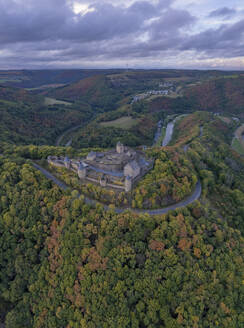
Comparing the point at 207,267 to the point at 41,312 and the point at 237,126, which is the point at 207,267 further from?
the point at 237,126

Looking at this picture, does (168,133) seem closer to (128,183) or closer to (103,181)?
(103,181)

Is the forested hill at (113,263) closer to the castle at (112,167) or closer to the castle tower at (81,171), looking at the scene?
the castle tower at (81,171)

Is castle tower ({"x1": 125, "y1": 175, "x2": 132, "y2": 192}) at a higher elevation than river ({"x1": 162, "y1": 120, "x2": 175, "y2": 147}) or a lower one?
higher

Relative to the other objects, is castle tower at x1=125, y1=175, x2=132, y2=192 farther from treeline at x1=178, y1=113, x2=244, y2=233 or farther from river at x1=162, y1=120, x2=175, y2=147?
river at x1=162, y1=120, x2=175, y2=147

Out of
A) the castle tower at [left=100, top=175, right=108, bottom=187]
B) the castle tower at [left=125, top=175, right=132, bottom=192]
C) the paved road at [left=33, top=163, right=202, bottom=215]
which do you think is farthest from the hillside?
the castle tower at [left=125, top=175, right=132, bottom=192]

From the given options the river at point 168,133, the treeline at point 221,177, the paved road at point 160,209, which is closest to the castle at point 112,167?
the paved road at point 160,209

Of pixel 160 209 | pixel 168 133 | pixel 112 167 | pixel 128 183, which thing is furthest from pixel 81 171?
pixel 168 133

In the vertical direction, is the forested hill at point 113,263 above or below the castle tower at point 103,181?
below
